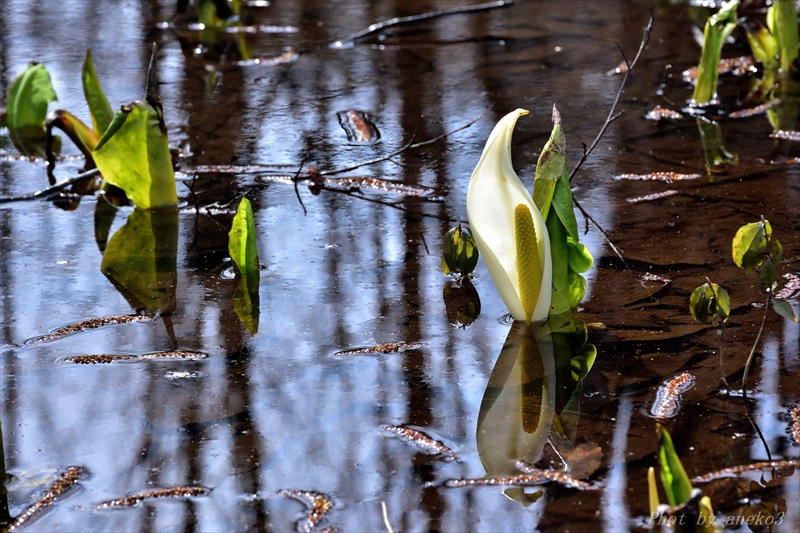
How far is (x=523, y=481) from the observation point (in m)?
1.16

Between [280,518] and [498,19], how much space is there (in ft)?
10.0

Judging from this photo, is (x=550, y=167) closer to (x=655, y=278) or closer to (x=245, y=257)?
(x=655, y=278)

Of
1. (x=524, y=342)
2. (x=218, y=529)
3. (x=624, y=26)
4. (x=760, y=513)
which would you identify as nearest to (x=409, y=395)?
(x=524, y=342)

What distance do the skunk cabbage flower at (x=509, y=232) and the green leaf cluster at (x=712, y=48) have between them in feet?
4.34

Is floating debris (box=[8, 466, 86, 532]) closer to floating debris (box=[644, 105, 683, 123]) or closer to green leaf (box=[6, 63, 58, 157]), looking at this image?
green leaf (box=[6, 63, 58, 157])

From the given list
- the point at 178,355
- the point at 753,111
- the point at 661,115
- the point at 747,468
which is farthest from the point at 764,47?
the point at 178,355

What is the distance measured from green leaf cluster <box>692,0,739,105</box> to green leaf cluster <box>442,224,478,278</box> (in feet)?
4.14

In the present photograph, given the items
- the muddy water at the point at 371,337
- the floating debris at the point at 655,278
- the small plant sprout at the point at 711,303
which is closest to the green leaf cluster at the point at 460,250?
the muddy water at the point at 371,337

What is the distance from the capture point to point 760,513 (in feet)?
3.55

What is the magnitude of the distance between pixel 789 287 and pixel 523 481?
0.74 m

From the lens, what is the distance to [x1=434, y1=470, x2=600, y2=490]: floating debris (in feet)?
3.79

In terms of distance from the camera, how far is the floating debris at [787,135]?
244 cm

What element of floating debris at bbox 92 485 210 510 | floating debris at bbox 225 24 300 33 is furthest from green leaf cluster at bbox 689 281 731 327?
floating debris at bbox 225 24 300 33

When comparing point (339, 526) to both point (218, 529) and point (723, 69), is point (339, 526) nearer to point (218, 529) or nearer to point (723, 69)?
point (218, 529)
